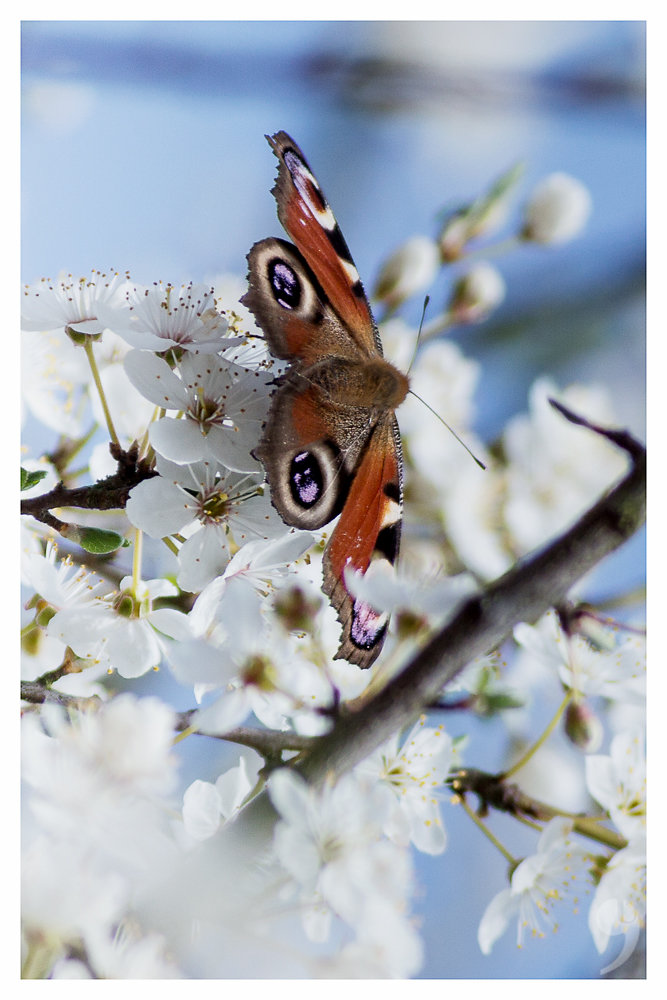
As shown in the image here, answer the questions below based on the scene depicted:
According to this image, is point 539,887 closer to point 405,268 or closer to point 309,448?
point 309,448

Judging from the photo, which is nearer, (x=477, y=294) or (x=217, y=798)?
(x=217, y=798)

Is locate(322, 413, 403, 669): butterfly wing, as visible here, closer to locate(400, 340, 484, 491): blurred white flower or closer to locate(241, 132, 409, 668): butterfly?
locate(241, 132, 409, 668): butterfly

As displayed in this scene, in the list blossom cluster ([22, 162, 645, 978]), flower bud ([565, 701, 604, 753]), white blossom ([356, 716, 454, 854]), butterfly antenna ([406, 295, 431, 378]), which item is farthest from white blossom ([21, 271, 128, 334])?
flower bud ([565, 701, 604, 753])

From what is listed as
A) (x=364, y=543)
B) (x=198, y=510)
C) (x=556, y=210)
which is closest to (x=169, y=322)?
(x=198, y=510)

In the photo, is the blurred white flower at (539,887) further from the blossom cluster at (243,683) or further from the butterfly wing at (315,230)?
the butterfly wing at (315,230)

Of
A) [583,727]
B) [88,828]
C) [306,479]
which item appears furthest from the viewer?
[583,727]
